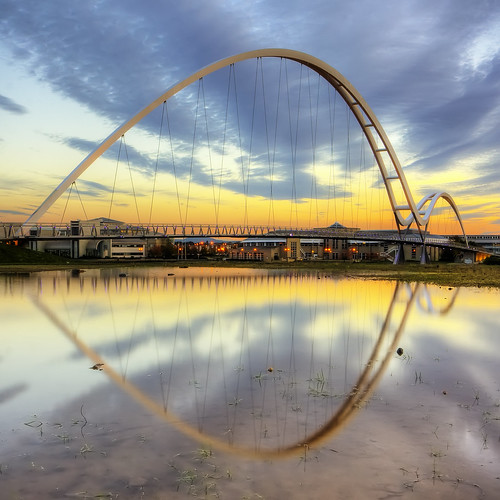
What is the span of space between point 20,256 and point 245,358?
5434 cm

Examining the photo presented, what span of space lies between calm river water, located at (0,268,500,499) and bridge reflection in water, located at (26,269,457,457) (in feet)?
0.13

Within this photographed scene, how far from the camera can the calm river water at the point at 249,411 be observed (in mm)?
4691

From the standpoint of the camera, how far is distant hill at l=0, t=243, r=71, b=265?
54.7 m

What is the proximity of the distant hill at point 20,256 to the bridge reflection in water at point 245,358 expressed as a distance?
37.6 meters

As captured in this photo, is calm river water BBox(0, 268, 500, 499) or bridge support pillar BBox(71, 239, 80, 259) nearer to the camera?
calm river water BBox(0, 268, 500, 499)

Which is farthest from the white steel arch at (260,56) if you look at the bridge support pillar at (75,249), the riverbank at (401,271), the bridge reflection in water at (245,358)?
the bridge support pillar at (75,249)

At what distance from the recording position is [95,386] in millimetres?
8031

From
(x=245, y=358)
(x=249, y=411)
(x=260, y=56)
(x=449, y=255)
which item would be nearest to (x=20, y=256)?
(x=260, y=56)

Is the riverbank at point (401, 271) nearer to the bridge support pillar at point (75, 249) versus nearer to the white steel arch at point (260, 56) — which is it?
the white steel arch at point (260, 56)

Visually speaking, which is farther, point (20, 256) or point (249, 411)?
point (20, 256)

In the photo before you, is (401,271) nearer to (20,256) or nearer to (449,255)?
(20,256)

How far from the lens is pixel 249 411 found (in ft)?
21.7

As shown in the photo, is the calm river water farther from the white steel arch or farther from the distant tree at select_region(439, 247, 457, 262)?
the distant tree at select_region(439, 247, 457, 262)

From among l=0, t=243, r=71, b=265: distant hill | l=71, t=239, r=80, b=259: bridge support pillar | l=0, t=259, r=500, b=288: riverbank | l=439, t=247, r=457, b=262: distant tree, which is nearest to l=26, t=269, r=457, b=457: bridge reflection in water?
l=0, t=259, r=500, b=288: riverbank
